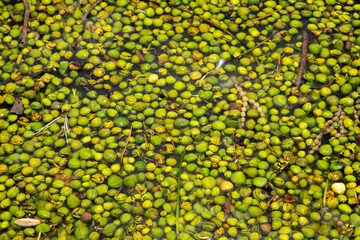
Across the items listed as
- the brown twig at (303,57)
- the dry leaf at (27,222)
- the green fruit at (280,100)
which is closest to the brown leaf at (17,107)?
the dry leaf at (27,222)

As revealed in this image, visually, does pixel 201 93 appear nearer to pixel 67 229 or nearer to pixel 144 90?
pixel 144 90

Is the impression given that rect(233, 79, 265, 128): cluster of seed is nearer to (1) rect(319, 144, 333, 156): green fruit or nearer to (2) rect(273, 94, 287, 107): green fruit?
(2) rect(273, 94, 287, 107): green fruit

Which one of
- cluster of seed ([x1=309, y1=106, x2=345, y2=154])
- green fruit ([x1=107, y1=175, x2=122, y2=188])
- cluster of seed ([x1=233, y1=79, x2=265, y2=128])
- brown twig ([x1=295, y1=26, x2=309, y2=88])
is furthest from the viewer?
brown twig ([x1=295, y1=26, x2=309, y2=88])

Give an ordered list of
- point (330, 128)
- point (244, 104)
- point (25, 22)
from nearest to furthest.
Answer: point (330, 128) < point (244, 104) < point (25, 22)

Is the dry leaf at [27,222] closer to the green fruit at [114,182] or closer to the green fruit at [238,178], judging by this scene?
the green fruit at [114,182]

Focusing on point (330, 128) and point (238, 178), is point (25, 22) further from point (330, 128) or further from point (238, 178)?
point (330, 128)

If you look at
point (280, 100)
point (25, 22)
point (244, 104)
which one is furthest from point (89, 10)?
point (280, 100)

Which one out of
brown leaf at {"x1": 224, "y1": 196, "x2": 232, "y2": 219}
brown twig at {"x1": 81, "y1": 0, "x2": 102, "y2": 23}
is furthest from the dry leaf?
brown twig at {"x1": 81, "y1": 0, "x2": 102, "y2": 23}

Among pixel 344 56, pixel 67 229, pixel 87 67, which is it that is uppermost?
pixel 344 56

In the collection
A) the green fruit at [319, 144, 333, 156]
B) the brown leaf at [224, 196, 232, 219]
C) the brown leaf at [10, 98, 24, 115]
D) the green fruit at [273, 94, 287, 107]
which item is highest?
the green fruit at [273, 94, 287, 107]

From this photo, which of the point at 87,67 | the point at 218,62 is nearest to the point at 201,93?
the point at 218,62

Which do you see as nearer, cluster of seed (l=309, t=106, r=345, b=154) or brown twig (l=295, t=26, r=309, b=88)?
cluster of seed (l=309, t=106, r=345, b=154)
